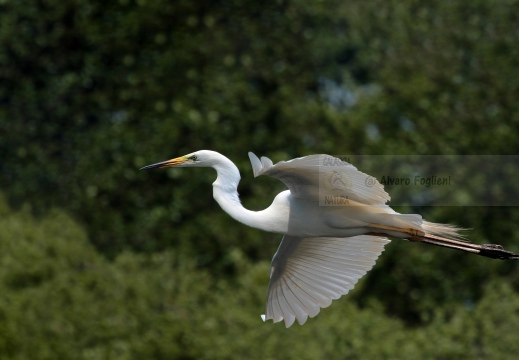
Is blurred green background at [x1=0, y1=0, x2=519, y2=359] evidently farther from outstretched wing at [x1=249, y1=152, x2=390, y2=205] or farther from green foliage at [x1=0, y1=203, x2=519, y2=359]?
outstretched wing at [x1=249, y1=152, x2=390, y2=205]

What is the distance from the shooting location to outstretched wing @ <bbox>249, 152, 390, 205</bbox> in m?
7.31

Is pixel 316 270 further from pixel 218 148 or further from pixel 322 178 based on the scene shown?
pixel 218 148

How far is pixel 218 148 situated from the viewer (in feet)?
61.0

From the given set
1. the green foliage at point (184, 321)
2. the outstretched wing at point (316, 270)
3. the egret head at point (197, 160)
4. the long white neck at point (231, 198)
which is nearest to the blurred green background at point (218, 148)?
the green foliage at point (184, 321)

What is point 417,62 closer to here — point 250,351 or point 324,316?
point 324,316

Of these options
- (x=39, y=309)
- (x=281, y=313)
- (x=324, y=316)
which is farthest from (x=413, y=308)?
(x=281, y=313)

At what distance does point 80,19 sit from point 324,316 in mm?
8007

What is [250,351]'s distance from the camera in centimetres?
1387

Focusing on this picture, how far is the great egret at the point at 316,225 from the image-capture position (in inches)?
307

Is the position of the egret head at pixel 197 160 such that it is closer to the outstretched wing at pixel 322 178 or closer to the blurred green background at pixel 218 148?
the outstretched wing at pixel 322 178

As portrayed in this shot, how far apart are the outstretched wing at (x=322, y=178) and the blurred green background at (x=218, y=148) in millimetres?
5761

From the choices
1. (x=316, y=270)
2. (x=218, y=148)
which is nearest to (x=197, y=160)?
(x=316, y=270)

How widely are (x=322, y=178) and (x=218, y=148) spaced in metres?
10.8

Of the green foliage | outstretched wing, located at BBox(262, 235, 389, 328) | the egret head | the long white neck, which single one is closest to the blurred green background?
the green foliage
